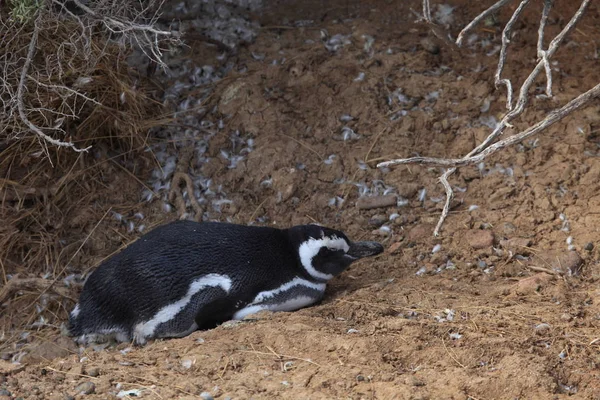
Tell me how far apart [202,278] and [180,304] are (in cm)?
15

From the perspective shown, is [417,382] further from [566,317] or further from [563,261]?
[563,261]

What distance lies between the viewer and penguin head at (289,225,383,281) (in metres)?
3.77

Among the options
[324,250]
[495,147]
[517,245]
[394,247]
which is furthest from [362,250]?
[495,147]

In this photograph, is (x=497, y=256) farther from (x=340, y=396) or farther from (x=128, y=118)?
(x=128, y=118)

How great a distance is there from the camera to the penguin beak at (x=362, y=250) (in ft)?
12.6

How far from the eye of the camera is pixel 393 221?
4316mm

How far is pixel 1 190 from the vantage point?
4.26 m

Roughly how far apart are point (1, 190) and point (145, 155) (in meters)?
0.83

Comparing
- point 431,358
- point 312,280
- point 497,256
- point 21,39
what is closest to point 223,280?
point 312,280

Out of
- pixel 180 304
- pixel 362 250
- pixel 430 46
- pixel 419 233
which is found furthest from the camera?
pixel 430 46

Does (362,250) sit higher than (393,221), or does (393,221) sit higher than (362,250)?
(362,250)

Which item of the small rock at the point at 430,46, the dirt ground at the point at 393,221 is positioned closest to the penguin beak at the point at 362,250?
the dirt ground at the point at 393,221

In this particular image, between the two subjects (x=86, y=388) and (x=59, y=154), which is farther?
(x=59, y=154)

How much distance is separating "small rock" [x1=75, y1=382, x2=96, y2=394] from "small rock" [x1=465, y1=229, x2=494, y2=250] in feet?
6.68
